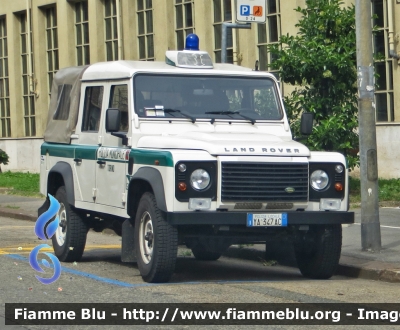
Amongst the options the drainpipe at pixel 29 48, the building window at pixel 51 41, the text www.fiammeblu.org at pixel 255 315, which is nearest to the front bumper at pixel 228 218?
the text www.fiammeblu.org at pixel 255 315

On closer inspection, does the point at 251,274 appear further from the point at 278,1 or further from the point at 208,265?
the point at 278,1

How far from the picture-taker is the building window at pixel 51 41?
1375 inches

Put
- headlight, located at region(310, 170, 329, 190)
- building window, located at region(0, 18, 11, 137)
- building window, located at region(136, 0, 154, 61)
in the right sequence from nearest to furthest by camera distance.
Answer: headlight, located at region(310, 170, 329, 190)
building window, located at region(136, 0, 154, 61)
building window, located at region(0, 18, 11, 137)

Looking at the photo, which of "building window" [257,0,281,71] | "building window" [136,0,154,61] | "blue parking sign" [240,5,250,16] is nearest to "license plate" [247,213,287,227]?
"blue parking sign" [240,5,250,16]

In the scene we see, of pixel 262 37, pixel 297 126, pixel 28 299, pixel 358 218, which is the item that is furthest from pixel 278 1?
pixel 28 299

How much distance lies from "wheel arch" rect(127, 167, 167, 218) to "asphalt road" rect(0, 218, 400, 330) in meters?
0.80

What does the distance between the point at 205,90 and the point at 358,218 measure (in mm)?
5872

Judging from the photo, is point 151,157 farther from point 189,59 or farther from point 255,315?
point 255,315

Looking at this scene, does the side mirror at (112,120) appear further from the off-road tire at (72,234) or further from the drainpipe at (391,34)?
the drainpipe at (391,34)

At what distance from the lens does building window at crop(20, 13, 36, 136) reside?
36.0 meters

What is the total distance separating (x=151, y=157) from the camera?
1031 cm

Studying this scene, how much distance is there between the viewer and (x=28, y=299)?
9.38 meters

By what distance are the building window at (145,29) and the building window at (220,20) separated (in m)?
2.97

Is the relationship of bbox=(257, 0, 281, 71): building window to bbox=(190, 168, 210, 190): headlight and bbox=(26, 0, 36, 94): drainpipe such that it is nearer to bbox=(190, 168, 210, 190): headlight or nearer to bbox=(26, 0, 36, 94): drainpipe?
bbox=(26, 0, 36, 94): drainpipe
